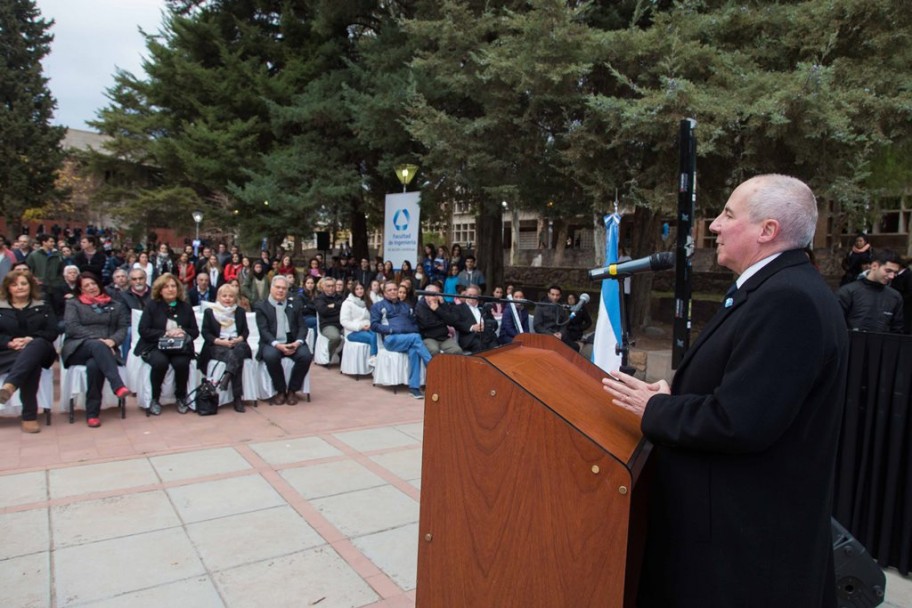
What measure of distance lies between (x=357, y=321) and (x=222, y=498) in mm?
4611

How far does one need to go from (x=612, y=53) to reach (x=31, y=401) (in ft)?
27.0

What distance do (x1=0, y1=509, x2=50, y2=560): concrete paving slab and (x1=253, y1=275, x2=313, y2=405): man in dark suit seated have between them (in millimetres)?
3126

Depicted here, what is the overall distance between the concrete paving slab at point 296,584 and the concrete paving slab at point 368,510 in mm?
386

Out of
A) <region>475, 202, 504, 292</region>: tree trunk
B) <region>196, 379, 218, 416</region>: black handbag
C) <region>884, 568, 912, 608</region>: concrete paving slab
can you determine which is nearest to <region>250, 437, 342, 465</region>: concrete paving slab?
<region>196, 379, 218, 416</region>: black handbag

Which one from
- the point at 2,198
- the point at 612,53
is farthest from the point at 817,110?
the point at 2,198

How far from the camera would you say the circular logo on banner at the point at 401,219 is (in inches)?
479

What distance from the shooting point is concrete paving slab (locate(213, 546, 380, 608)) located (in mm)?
2723

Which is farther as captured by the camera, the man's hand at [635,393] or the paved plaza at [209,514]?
the paved plaza at [209,514]

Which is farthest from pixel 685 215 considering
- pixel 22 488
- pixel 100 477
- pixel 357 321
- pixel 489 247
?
pixel 489 247

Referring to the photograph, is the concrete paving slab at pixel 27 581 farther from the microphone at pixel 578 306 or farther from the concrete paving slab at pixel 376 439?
the microphone at pixel 578 306

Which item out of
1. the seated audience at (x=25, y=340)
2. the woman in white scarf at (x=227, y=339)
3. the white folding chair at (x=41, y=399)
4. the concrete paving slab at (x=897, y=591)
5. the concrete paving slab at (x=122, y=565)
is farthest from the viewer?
the woman in white scarf at (x=227, y=339)

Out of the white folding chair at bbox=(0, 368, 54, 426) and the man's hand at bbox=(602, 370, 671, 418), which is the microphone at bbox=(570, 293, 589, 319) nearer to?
the man's hand at bbox=(602, 370, 671, 418)

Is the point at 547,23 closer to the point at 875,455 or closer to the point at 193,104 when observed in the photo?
the point at 875,455

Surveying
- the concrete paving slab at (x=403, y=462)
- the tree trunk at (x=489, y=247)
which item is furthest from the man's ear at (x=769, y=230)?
the tree trunk at (x=489, y=247)
